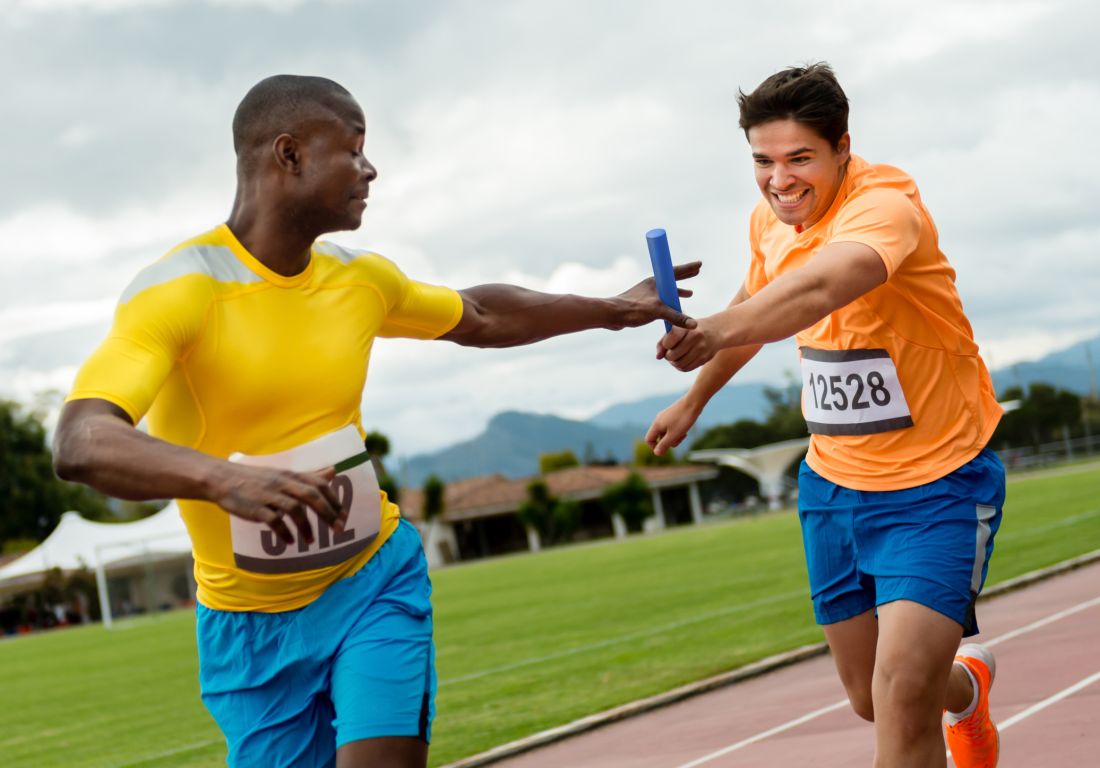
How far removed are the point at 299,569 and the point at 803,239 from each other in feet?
6.54

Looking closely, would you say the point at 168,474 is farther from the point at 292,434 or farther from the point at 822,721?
the point at 822,721

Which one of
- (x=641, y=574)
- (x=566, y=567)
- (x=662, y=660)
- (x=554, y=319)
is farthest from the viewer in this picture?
(x=566, y=567)

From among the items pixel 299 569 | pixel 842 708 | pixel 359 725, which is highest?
pixel 299 569

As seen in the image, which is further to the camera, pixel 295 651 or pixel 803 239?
pixel 803 239

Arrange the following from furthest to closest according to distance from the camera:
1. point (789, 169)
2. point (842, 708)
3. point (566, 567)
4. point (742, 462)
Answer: point (742, 462) < point (566, 567) < point (842, 708) < point (789, 169)

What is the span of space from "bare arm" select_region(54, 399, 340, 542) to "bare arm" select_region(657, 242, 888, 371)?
1.23 metres

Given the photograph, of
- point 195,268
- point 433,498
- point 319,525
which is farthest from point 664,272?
point 433,498

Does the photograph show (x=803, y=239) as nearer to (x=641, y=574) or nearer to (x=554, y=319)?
(x=554, y=319)

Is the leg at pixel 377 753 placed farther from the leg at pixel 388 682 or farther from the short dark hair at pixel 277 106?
the short dark hair at pixel 277 106

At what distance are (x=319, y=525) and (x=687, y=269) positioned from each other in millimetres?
1742

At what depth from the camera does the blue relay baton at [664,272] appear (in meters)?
4.25

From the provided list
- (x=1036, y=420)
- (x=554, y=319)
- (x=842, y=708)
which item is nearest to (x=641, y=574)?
(x=842, y=708)

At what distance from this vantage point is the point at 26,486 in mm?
78812

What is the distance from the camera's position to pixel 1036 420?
88.4 metres
